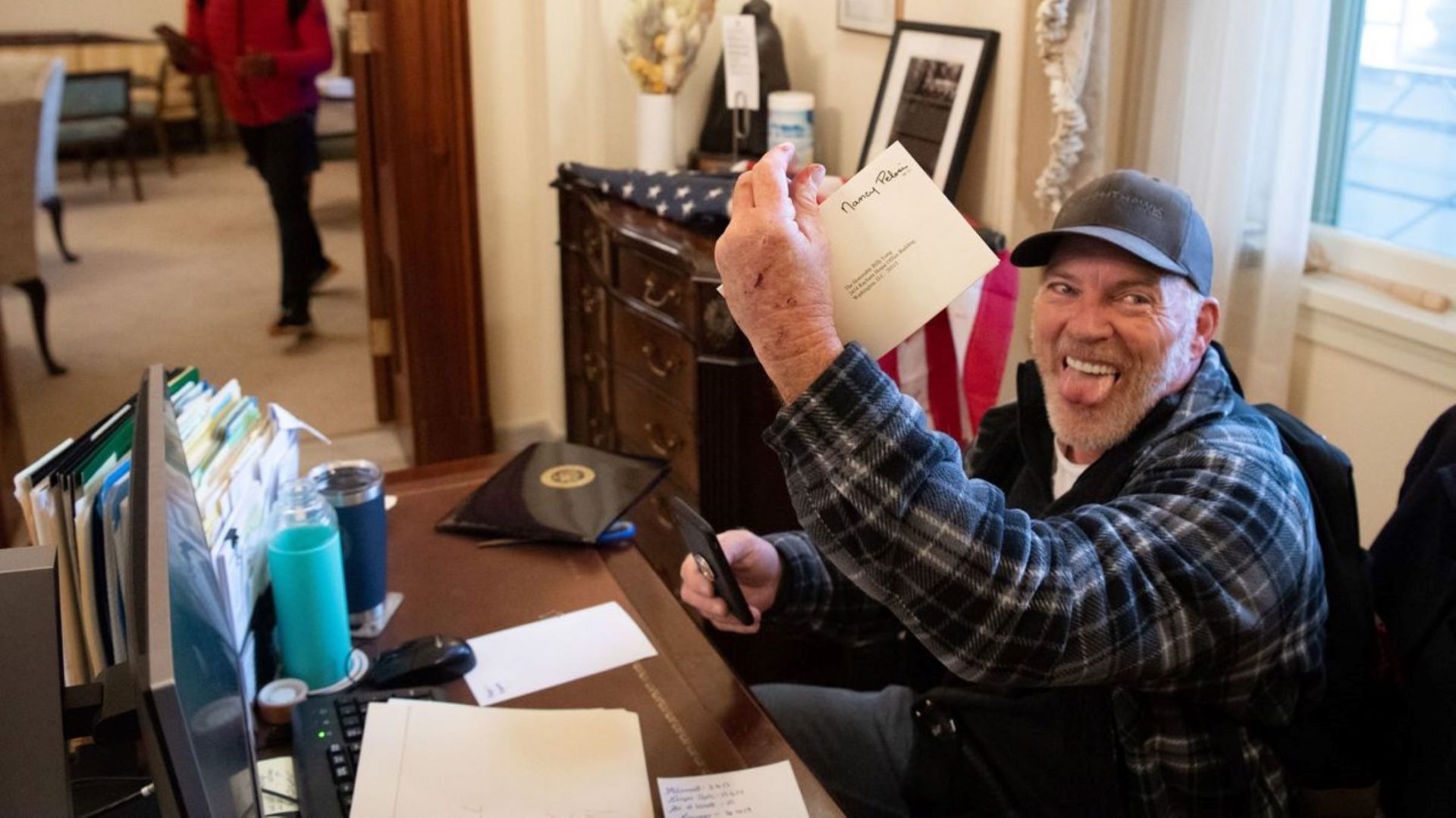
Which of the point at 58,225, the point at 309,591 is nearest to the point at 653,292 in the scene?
the point at 309,591

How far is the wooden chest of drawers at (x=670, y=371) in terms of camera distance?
87.7 inches

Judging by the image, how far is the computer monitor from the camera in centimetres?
64

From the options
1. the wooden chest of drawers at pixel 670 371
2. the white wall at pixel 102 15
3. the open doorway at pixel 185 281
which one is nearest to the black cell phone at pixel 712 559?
the wooden chest of drawers at pixel 670 371

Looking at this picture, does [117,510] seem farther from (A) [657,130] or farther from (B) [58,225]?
(B) [58,225]

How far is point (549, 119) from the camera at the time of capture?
317 cm

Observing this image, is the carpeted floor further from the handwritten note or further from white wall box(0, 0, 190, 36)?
the handwritten note

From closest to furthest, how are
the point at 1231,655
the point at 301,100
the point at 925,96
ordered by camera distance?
1. the point at 1231,655
2. the point at 925,96
3. the point at 301,100

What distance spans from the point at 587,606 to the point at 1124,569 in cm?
59

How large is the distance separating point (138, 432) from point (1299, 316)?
1.68 meters

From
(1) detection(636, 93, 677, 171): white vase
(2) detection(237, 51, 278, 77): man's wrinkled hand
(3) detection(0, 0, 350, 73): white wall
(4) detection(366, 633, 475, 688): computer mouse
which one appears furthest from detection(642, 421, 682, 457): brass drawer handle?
(3) detection(0, 0, 350, 73): white wall

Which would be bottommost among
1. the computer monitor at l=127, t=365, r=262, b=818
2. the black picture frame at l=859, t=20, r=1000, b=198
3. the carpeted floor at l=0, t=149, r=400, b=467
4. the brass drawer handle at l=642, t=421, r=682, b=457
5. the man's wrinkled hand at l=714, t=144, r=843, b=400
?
the carpeted floor at l=0, t=149, r=400, b=467

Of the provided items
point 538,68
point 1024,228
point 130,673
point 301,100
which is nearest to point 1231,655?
point 130,673

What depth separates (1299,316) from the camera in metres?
1.96

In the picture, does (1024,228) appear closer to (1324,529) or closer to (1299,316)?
(1299,316)
